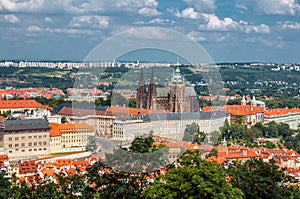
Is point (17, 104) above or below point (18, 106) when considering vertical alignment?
above

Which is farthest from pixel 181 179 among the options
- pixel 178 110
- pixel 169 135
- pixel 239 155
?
pixel 239 155

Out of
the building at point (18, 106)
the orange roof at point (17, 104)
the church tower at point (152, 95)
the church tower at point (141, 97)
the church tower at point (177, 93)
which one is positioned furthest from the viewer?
the orange roof at point (17, 104)

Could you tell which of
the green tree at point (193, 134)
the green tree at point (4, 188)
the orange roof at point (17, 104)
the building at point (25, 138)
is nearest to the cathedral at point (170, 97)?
the green tree at point (193, 134)

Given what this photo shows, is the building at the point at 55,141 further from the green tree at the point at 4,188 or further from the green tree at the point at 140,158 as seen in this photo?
the green tree at the point at 140,158

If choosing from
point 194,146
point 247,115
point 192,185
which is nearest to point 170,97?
point 194,146

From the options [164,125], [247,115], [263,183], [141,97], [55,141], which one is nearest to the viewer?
[263,183]

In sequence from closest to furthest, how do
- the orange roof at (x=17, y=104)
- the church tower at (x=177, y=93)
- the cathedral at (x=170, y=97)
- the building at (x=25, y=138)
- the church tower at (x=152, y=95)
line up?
1. the church tower at (x=152, y=95)
2. the cathedral at (x=170, y=97)
3. the church tower at (x=177, y=93)
4. the building at (x=25, y=138)
5. the orange roof at (x=17, y=104)

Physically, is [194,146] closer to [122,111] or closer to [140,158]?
[122,111]

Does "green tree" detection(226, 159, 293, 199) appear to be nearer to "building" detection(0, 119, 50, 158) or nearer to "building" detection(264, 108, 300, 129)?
"building" detection(0, 119, 50, 158)
